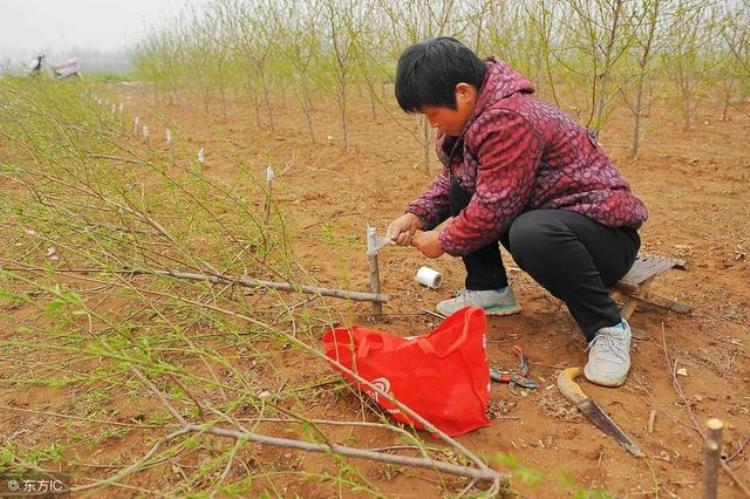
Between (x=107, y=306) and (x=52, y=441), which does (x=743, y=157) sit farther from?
(x=52, y=441)

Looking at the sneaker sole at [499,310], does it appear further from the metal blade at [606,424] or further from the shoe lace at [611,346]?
the metal blade at [606,424]

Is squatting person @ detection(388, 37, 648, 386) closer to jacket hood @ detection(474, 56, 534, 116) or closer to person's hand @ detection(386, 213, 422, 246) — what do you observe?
jacket hood @ detection(474, 56, 534, 116)

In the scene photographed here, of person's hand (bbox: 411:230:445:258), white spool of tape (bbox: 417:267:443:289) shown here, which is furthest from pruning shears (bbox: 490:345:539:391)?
white spool of tape (bbox: 417:267:443:289)

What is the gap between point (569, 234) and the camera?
1.54 meters

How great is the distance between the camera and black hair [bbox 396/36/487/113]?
146cm

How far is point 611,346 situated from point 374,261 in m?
0.83

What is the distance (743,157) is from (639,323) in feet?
12.6

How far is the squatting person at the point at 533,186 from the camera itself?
4.91 feet

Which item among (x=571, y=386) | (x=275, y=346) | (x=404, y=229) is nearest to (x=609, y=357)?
(x=571, y=386)

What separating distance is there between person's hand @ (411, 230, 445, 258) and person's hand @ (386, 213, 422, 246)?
3.3 inches

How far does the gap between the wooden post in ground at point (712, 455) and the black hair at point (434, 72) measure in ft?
3.38

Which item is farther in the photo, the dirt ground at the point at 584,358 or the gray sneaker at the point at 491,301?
the gray sneaker at the point at 491,301

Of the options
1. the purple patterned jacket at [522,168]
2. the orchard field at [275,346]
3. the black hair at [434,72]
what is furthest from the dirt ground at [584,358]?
the black hair at [434,72]

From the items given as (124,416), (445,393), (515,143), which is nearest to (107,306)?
(124,416)
